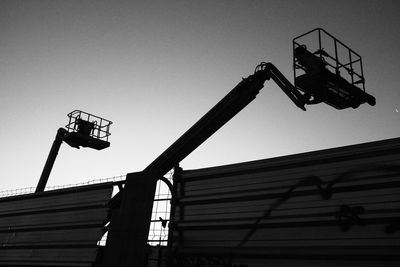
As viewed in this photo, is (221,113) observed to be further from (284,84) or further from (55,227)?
(55,227)

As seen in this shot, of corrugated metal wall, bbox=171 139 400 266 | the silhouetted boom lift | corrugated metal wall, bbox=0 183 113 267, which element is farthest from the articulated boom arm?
corrugated metal wall, bbox=0 183 113 267

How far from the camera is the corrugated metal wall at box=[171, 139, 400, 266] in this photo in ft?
14.1

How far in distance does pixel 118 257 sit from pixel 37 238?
2.88 meters

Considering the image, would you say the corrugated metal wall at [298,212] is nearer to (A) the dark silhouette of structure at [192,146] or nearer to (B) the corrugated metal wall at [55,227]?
(A) the dark silhouette of structure at [192,146]

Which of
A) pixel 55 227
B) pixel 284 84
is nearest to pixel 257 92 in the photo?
pixel 284 84

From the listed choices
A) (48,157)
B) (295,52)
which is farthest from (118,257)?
(48,157)

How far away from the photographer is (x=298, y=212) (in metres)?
4.88

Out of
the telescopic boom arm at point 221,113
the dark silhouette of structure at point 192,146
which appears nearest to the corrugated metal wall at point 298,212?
the dark silhouette of structure at point 192,146

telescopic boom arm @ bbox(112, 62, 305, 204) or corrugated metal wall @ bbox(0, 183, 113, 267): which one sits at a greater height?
A: telescopic boom arm @ bbox(112, 62, 305, 204)

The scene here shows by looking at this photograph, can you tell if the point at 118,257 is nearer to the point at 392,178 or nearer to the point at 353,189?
the point at 353,189

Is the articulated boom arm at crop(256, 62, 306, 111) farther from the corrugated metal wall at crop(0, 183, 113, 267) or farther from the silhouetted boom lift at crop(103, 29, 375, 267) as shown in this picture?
the corrugated metal wall at crop(0, 183, 113, 267)

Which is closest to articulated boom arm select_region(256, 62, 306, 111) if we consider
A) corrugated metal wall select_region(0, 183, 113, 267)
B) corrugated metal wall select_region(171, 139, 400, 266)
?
corrugated metal wall select_region(171, 139, 400, 266)

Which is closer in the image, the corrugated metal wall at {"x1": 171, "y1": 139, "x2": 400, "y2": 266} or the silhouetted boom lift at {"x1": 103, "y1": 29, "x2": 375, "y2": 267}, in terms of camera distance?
the corrugated metal wall at {"x1": 171, "y1": 139, "x2": 400, "y2": 266}

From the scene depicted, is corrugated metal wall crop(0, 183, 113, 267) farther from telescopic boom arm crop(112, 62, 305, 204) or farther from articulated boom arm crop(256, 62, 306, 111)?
articulated boom arm crop(256, 62, 306, 111)
